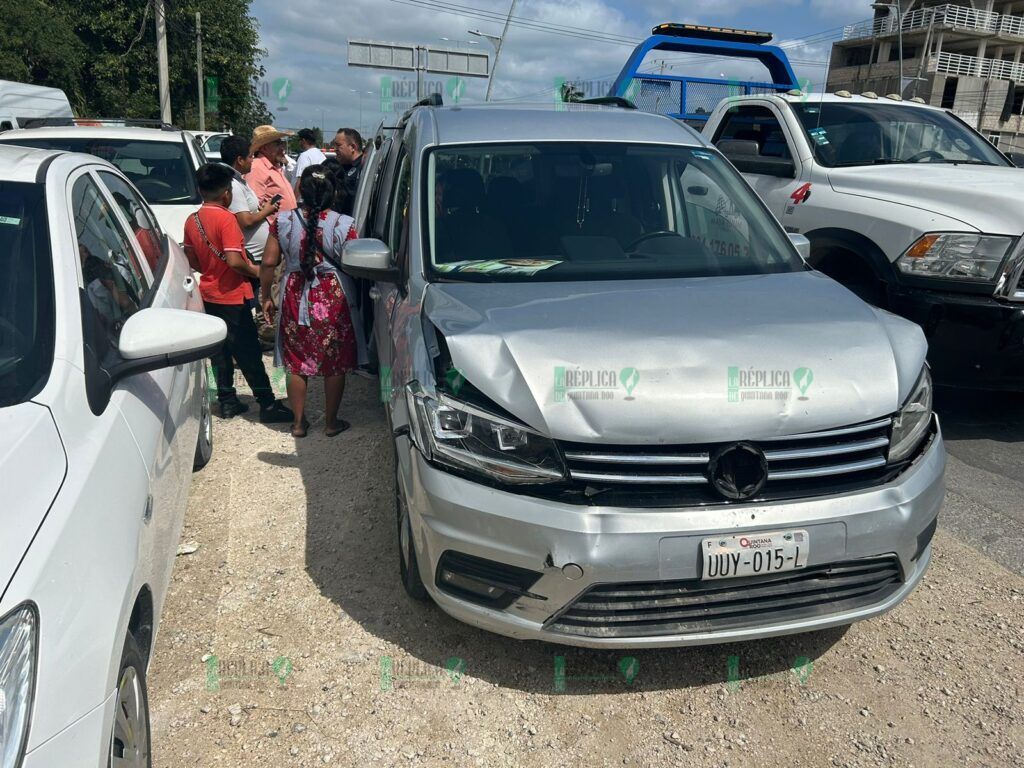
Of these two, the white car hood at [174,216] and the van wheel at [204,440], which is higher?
the white car hood at [174,216]

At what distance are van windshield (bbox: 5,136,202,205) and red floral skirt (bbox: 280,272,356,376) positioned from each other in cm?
319

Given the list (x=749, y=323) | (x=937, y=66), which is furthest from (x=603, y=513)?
(x=937, y=66)

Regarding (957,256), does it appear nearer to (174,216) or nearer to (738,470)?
(738,470)

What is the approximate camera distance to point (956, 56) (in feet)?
189

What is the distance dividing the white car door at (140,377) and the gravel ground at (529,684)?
48cm

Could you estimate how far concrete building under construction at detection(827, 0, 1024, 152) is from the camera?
53812 millimetres

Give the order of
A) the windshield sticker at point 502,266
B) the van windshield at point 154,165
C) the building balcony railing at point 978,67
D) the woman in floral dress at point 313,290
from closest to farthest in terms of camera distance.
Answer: the windshield sticker at point 502,266 < the woman in floral dress at point 313,290 < the van windshield at point 154,165 < the building balcony railing at point 978,67

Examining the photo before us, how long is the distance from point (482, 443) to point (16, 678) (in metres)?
1.32

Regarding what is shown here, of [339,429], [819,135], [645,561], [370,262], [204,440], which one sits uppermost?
[819,135]

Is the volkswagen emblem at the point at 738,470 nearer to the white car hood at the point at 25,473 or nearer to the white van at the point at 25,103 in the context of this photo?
the white car hood at the point at 25,473

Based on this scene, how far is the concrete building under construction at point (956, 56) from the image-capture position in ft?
177

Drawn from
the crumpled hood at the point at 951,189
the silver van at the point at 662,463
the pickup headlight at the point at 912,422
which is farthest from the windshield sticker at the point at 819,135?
the pickup headlight at the point at 912,422
